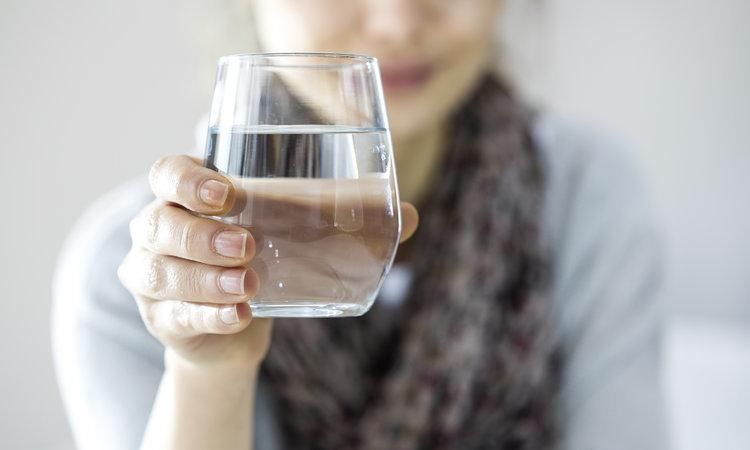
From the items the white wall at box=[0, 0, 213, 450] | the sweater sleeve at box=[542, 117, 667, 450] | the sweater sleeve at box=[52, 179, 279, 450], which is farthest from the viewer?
the white wall at box=[0, 0, 213, 450]

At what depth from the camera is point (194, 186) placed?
21.3 inches

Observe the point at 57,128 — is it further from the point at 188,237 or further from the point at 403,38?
the point at 188,237

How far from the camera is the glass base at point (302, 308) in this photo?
0.56 m

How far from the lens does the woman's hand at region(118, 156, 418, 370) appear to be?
0.54 meters

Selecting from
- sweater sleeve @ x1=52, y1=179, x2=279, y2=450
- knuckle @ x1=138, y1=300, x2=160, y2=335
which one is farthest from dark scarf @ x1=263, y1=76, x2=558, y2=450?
knuckle @ x1=138, y1=300, x2=160, y2=335

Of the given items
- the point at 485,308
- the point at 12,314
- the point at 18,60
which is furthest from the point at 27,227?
the point at 485,308

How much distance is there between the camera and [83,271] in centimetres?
117

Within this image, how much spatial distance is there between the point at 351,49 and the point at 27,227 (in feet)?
4.76

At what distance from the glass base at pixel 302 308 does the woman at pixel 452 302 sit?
0.49 meters

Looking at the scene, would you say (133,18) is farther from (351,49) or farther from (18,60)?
(351,49)

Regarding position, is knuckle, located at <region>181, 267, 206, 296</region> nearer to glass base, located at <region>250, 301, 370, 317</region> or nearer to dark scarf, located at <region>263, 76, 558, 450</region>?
glass base, located at <region>250, 301, 370, 317</region>

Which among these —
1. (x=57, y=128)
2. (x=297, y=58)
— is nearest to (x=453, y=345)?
(x=297, y=58)

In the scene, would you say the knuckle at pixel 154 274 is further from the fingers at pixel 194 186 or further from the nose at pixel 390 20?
the nose at pixel 390 20

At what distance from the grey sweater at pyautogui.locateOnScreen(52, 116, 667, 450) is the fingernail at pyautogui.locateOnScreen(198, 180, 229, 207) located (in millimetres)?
544
